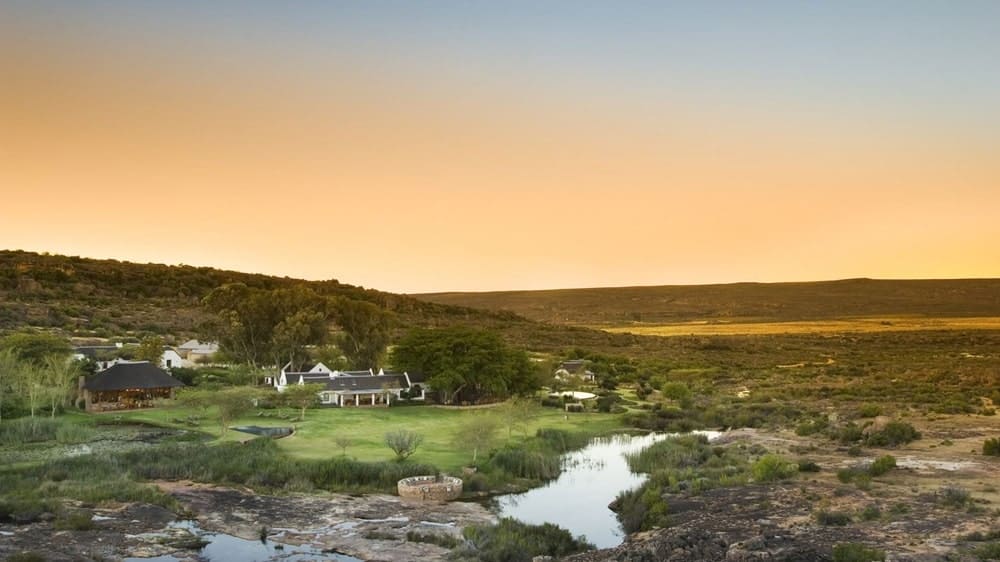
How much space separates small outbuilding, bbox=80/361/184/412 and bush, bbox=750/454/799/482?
34258 millimetres

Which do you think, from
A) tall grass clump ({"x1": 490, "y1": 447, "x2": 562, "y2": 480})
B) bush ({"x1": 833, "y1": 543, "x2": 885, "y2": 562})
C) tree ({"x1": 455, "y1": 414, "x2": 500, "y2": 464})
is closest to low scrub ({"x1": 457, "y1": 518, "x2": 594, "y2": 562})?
bush ({"x1": 833, "y1": 543, "x2": 885, "y2": 562})

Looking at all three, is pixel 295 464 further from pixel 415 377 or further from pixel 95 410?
pixel 415 377

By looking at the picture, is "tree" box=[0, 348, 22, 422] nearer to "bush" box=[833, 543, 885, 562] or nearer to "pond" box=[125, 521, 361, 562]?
"pond" box=[125, 521, 361, 562]

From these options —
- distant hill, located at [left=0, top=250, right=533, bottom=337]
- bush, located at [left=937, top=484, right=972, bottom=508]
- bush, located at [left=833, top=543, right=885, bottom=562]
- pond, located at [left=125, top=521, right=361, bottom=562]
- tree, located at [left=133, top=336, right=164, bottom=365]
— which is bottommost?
pond, located at [left=125, top=521, right=361, bottom=562]

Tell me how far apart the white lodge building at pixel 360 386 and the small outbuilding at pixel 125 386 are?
23.7 feet

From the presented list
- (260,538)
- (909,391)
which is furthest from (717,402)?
(260,538)

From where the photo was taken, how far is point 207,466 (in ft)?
98.4

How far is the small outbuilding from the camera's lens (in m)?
45.8

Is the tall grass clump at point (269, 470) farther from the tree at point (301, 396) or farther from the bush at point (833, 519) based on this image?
the bush at point (833, 519)

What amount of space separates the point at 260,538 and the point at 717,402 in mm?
37657

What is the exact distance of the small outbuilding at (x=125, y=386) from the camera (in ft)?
150

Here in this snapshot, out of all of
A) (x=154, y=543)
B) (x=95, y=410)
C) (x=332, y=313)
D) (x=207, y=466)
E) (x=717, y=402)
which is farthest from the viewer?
(x=332, y=313)

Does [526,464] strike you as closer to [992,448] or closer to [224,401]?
[224,401]

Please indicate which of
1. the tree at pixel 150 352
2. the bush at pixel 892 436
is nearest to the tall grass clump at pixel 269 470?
the bush at pixel 892 436
